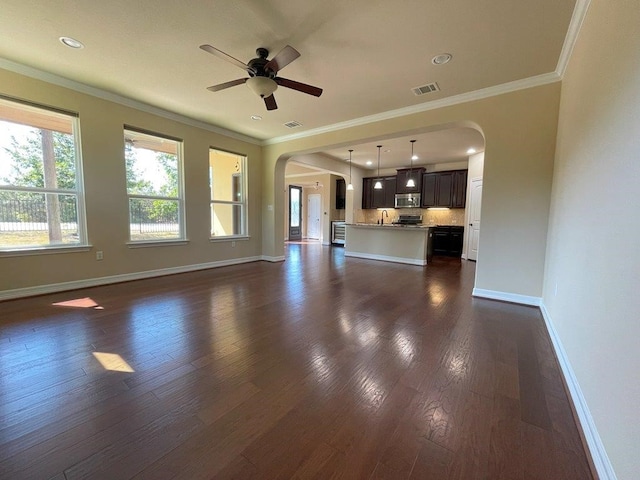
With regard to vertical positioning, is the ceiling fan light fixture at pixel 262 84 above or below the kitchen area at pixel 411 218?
above

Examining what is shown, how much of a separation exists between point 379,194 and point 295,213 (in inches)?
160

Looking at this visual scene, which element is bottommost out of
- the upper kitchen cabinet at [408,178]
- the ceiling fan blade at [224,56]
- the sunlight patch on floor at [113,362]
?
the sunlight patch on floor at [113,362]

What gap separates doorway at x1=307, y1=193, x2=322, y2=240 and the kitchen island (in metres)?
4.76

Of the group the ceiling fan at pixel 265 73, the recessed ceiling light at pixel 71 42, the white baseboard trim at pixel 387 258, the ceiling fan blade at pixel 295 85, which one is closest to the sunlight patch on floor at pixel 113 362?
the ceiling fan at pixel 265 73

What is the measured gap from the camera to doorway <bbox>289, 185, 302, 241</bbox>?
11.6 metres

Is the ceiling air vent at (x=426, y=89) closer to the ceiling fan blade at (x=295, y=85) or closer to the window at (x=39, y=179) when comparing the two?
the ceiling fan blade at (x=295, y=85)

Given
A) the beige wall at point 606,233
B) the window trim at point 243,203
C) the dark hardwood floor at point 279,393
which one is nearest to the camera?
the beige wall at point 606,233

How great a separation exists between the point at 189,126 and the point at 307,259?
3.92 meters

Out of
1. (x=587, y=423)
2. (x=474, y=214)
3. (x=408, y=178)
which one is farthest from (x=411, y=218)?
(x=587, y=423)

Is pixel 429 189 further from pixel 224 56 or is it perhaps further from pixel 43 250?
pixel 43 250

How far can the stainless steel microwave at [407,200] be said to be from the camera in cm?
862

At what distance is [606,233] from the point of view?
4.71 ft

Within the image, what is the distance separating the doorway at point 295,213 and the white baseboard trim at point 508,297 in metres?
8.71

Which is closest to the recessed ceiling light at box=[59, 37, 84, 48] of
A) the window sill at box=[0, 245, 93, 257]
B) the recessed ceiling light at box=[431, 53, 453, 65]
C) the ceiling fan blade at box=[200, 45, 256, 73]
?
the ceiling fan blade at box=[200, 45, 256, 73]
